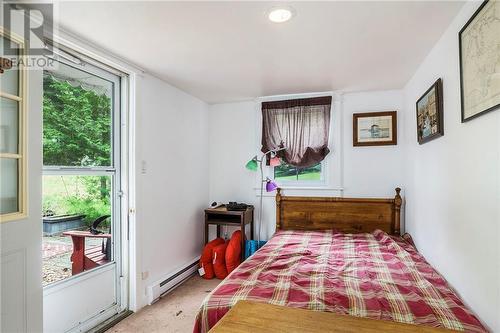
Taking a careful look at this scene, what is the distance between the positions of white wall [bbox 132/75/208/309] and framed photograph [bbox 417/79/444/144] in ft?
7.93

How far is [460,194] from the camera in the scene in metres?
1.61

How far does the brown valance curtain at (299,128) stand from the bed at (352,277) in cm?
75

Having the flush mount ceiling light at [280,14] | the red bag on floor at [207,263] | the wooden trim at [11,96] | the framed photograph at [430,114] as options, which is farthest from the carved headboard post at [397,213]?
the wooden trim at [11,96]

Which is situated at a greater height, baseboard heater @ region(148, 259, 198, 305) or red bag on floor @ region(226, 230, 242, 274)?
red bag on floor @ region(226, 230, 242, 274)

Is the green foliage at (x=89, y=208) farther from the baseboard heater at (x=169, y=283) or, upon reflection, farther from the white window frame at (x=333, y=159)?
the white window frame at (x=333, y=159)

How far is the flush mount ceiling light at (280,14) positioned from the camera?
1.56 metres

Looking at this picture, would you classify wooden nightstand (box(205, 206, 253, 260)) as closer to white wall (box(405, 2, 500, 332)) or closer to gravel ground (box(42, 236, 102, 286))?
gravel ground (box(42, 236, 102, 286))

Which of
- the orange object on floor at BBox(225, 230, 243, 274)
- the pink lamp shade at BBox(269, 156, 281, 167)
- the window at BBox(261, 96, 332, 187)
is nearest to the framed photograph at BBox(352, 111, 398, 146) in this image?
the window at BBox(261, 96, 332, 187)

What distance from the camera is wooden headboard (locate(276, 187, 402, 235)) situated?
10.1 feet

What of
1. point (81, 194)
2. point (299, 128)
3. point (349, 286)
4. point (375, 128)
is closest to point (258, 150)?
point (299, 128)

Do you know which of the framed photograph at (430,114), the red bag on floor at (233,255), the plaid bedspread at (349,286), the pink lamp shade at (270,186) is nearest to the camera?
the plaid bedspread at (349,286)

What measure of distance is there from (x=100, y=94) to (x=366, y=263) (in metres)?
2.58

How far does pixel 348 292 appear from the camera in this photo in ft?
5.25

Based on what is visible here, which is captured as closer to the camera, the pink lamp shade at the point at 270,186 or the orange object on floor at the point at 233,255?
the orange object on floor at the point at 233,255
